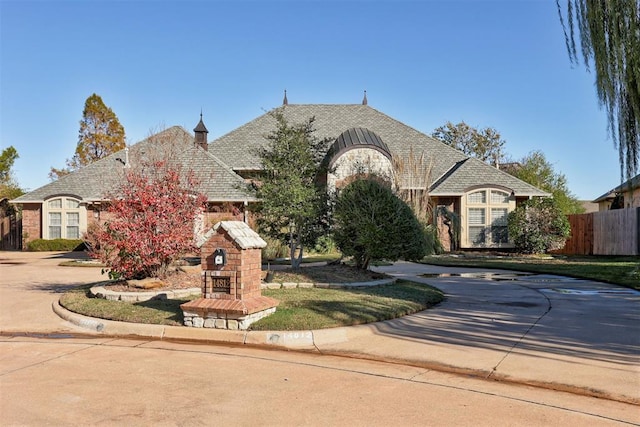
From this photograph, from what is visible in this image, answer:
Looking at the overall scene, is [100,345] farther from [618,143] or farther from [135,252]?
[618,143]

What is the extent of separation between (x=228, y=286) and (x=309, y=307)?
5.11ft

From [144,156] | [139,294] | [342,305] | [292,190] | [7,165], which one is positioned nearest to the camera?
[342,305]

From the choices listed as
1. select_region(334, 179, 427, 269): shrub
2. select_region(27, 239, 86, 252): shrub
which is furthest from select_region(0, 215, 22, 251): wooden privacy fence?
select_region(334, 179, 427, 269): shrub

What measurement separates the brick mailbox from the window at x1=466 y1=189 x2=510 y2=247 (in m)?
19.0

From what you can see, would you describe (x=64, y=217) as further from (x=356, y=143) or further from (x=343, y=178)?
(x=356, y=143)

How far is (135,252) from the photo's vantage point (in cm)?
1035

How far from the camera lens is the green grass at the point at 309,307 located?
773 cm

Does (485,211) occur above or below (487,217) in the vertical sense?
above

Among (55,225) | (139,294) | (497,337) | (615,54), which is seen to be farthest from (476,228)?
(55,225)

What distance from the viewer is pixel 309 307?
8.63m

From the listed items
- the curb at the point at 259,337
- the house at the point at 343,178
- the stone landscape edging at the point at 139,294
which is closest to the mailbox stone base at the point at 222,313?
the curb at the point at 259,337

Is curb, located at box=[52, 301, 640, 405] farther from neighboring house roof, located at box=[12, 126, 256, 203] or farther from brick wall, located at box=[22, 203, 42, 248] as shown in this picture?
brick wall, located at box=[22, 203, 42, 248]

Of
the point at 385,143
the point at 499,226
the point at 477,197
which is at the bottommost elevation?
the point at 499,226

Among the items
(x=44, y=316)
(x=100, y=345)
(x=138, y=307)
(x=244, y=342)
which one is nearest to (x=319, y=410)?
(x=244, y=342)
